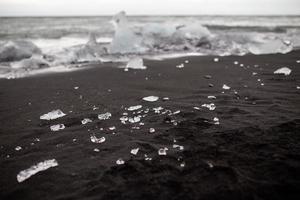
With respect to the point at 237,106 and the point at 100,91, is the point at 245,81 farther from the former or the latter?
the point at 100,91

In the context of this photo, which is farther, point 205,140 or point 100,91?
point 100,91

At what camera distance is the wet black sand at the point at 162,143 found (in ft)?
5.46

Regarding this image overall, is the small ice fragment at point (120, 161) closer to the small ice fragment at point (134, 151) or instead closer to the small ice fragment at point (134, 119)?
the small ice fragment at point (134, 151)

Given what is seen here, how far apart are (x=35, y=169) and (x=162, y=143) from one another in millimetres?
940

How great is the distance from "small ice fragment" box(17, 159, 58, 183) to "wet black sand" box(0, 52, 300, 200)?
5cm

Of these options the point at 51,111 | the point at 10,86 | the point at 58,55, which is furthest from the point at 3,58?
the point at 51,111

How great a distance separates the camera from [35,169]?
6.42ft

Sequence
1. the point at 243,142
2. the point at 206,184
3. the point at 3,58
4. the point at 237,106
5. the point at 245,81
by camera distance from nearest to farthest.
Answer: the point at 206,184 → the point at 243,142 → the point at 237,106 → the point at 245,81 → the point at 3,58

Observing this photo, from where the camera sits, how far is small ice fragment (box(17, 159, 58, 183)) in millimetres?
1867

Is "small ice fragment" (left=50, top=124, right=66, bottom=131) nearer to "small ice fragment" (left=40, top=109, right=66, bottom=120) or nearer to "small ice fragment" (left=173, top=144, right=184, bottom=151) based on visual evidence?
"small ice fragment" (left=40, top=109, right=66, bottom=120)

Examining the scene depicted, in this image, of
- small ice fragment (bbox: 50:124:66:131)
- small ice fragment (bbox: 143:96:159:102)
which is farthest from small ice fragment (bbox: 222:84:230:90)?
small ice fragment (bbox: 50:124:66:131)

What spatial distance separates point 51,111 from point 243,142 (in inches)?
82.8

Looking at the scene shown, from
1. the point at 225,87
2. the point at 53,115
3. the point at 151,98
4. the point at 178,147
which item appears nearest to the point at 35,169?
the point at 178,147

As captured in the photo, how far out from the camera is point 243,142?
84.4 inches
